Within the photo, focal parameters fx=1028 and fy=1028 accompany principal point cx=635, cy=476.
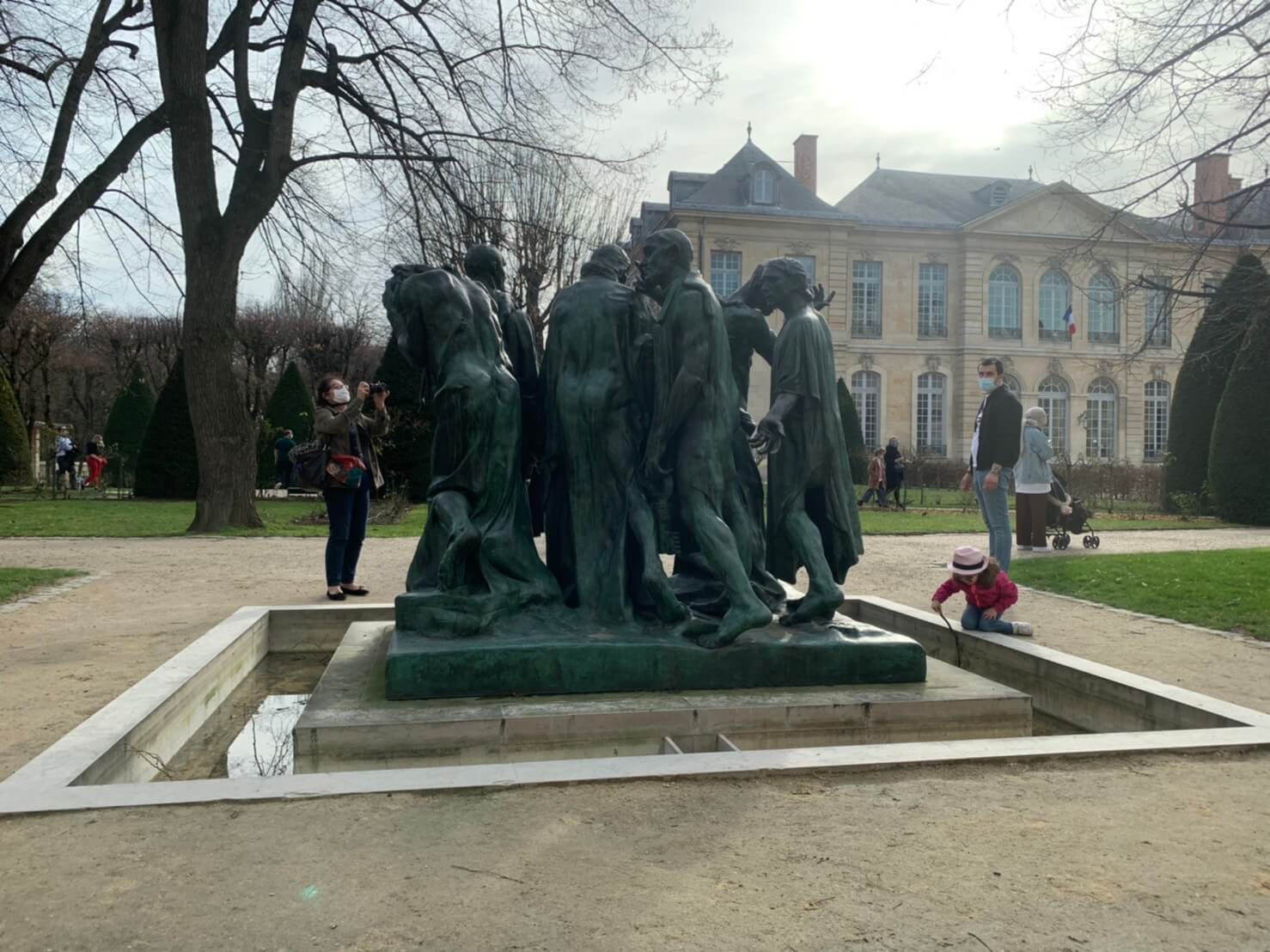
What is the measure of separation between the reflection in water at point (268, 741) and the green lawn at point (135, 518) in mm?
9757

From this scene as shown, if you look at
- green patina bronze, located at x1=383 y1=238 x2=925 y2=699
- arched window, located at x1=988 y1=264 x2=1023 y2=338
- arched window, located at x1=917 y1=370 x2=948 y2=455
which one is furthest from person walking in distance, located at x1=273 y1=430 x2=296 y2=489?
arched window, located at x1=988 y1=264 x2=1023 y2=338

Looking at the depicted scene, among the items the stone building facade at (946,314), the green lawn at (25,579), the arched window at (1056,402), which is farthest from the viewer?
the arched window at (1056,402)

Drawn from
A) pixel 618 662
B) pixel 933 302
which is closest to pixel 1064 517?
pixel 618 662

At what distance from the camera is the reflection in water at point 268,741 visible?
4156 millimetres

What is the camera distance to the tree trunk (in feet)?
49.6

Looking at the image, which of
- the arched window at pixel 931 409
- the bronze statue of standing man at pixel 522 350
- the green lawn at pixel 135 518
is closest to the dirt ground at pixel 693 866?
the bronze statue of standing man at pixel 522 350

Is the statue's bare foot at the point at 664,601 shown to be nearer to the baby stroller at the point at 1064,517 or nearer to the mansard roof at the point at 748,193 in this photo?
the baby stroller at the point at 1064,517

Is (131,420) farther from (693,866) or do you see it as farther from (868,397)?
(693,866)

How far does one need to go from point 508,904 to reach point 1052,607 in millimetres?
6689

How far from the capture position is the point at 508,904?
98.2 inches

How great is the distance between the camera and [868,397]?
136 feet

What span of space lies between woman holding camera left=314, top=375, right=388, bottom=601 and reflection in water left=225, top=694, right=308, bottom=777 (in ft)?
8.66

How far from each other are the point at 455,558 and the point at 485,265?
1.61 m

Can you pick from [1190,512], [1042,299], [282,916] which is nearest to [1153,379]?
[1042,299]
